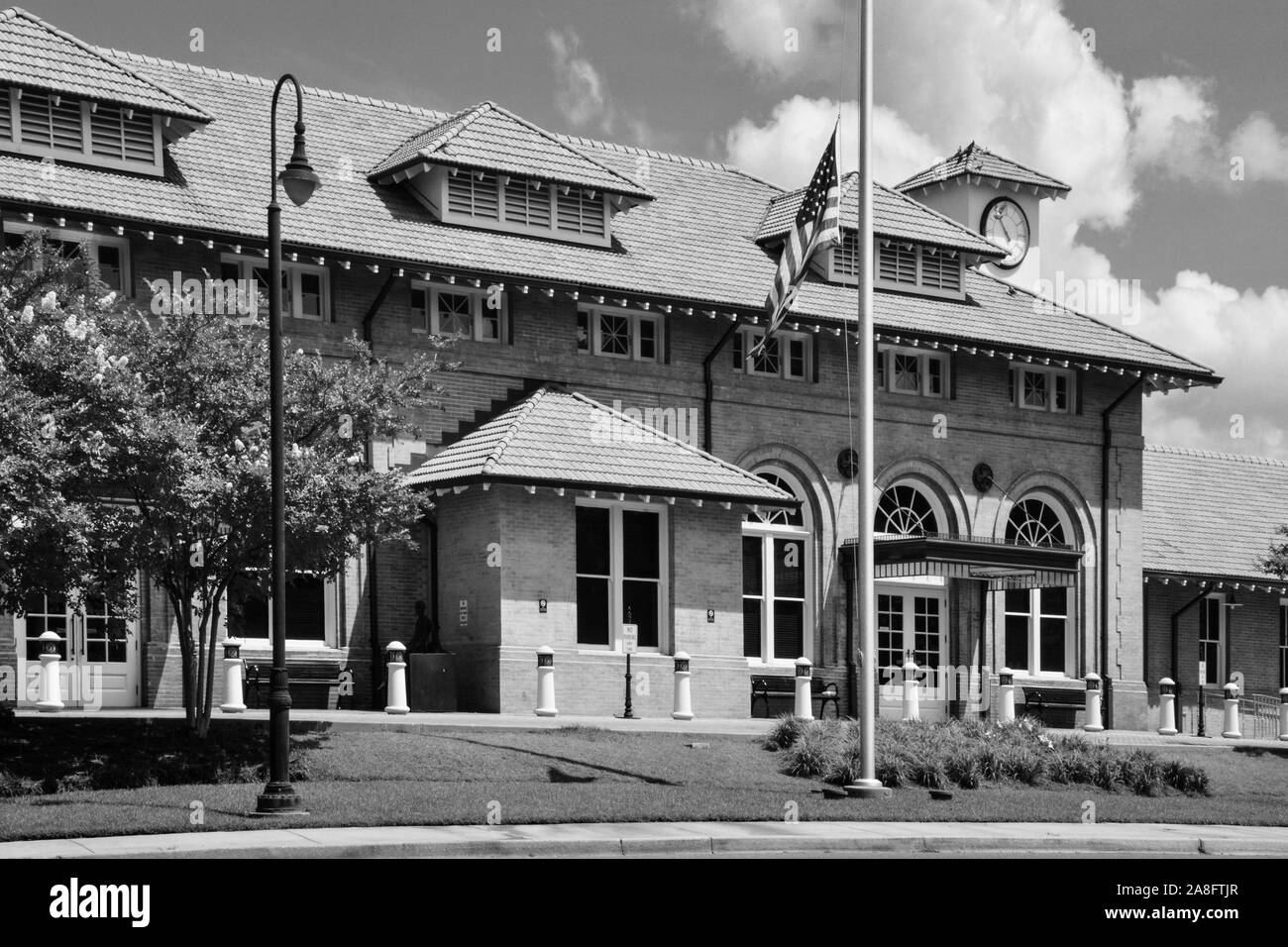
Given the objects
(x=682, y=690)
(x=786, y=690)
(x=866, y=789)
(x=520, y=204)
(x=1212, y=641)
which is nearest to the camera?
(x=866, y=789)

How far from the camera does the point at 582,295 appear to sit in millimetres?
32094

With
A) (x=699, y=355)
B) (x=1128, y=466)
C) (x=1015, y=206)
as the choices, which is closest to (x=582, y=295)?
(x=699, y=355)

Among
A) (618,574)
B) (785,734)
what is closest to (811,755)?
(785,734)

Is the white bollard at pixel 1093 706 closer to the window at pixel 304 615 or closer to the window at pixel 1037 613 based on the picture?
the window at pixel 1037 613

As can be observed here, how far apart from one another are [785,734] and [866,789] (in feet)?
13.1

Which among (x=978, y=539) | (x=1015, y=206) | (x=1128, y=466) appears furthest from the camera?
(x=1015, y=206)

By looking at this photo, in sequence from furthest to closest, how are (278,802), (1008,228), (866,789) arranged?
(1008,228), (866,789), (278,802)

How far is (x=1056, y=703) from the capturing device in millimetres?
37688

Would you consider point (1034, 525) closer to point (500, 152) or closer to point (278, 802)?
point (500, 152)

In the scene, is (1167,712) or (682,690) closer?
(682,690)

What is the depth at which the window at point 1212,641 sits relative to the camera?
4266 centimetres

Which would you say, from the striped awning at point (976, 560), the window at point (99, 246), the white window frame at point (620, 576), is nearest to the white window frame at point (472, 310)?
A: the white window frame at point (620, 576)

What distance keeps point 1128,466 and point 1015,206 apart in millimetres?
9363
